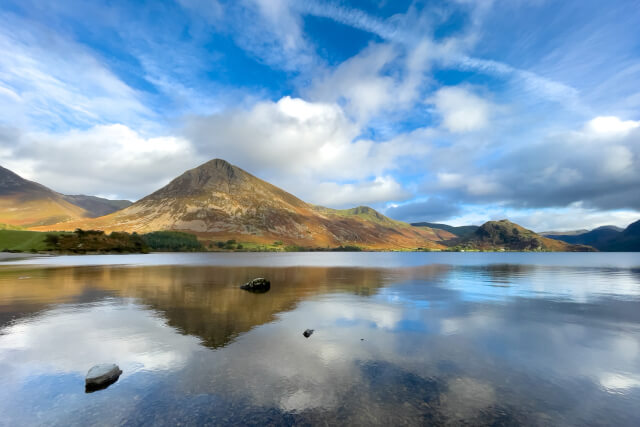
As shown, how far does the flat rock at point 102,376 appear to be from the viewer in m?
13.3

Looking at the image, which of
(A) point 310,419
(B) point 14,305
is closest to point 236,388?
(A) point 310,419

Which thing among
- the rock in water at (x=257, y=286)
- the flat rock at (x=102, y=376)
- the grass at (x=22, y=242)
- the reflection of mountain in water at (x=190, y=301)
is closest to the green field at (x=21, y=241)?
the grass at (x=22, y=242)

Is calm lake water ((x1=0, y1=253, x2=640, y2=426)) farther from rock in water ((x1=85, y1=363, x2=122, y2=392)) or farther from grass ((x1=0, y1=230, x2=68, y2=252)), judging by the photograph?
grass ((x1=0, y1=230, x2=68, y2=252))

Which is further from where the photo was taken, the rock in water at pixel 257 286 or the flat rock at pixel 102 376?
the rock in water at pixel 257 286

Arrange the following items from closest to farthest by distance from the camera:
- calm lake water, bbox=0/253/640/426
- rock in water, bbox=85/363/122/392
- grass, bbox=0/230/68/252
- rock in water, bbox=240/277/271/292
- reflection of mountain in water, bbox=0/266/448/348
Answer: calm lake water, bbox=0/253/640/426, rock in water, bbox=85/363/122/392, reflection of mountain in water, bbox=0/266/448/348, rock in water, bbox=240/277/271/292, grass, bbox=0/230/68/252

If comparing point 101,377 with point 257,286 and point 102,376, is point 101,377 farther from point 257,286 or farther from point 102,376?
point 257,286

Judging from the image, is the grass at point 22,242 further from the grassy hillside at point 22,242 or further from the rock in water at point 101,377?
the rock in water at point 101,377

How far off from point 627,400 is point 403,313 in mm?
16872

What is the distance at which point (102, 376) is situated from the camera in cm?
1359

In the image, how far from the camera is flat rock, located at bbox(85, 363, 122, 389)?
13303mm

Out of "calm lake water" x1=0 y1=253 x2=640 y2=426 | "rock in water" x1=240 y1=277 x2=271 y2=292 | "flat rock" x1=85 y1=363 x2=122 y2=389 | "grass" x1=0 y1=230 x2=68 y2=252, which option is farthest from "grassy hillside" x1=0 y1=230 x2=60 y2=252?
"flat rock" x1=85 y1=363 x2=122 y2=389

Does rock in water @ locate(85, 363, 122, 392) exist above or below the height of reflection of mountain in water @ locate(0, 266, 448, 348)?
above

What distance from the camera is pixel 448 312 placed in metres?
29.6

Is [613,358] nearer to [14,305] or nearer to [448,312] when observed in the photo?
[448,312]
